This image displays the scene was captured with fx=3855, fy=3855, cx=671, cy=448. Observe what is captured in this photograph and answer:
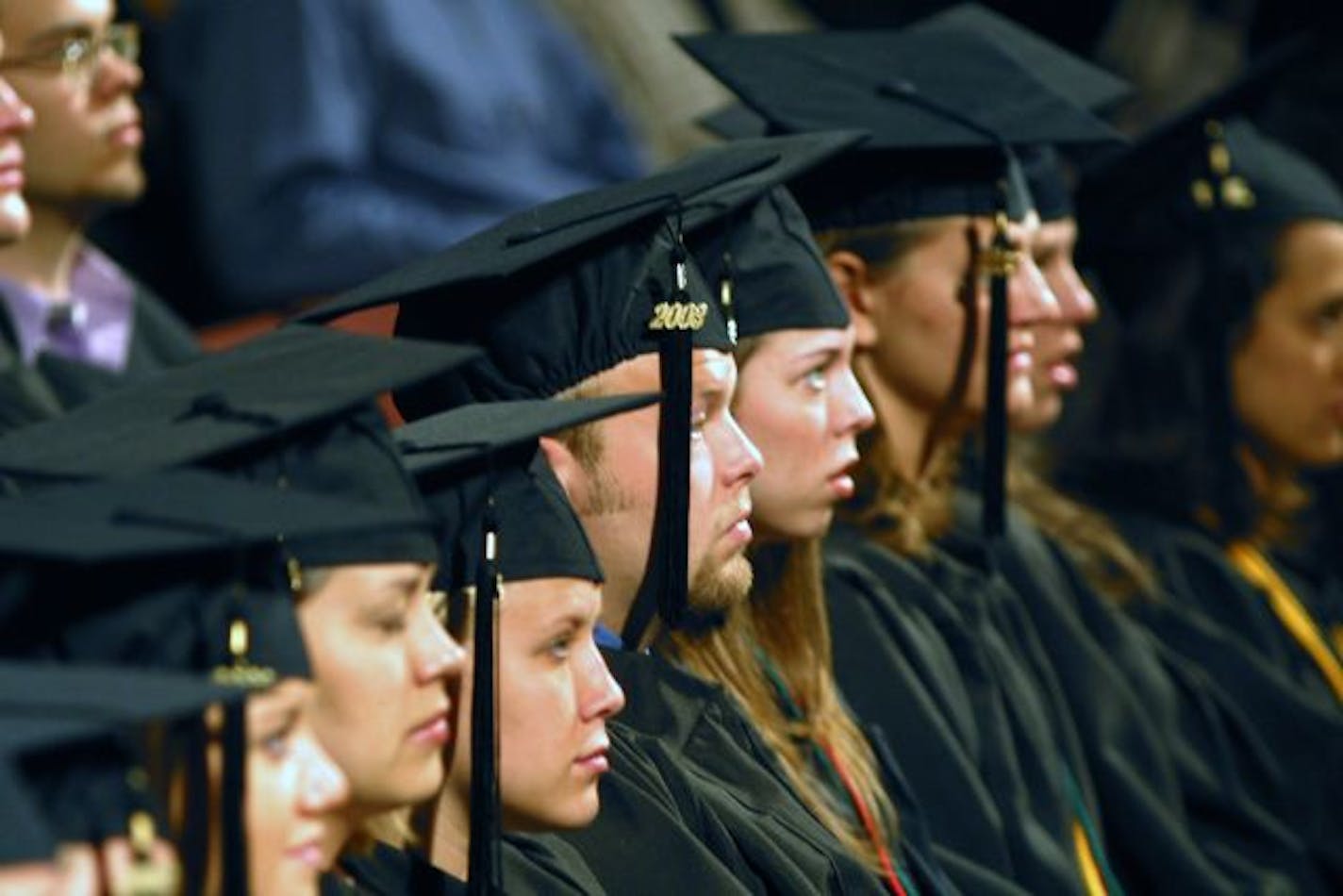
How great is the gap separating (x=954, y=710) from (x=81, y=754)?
111 inches

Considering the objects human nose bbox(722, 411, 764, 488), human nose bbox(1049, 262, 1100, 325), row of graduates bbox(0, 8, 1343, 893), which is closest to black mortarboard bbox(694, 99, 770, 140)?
row of graduates bbox(0, 8, 1343, 893)

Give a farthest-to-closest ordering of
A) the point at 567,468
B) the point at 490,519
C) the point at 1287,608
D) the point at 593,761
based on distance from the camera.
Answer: the point at 1287,608 < the point at 567,468 < the point at 593,761 < the point at 490,519

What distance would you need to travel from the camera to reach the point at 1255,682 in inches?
263

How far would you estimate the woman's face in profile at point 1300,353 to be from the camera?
6.73 meters

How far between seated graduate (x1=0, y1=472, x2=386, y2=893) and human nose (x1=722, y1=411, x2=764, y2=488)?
3.90 ft

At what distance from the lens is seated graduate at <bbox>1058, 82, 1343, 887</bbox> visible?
22.0ft

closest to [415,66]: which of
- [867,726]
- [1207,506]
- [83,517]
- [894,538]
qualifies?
[1207,506]

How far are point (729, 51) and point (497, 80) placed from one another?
2.94m

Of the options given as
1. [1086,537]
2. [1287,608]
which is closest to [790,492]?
[1086,537]

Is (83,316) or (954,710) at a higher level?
(83,316)

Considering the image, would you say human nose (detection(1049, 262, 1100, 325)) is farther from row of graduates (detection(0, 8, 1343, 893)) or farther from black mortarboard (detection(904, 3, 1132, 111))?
black mortarboard (detection(904, 3, 1132, 111))

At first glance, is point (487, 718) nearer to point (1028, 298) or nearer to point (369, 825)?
point (369, 825)

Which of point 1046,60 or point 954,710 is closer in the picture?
point 954,710

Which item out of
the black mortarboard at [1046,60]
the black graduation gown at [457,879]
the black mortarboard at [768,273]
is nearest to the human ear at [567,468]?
the black graduation gown at [457,879]
